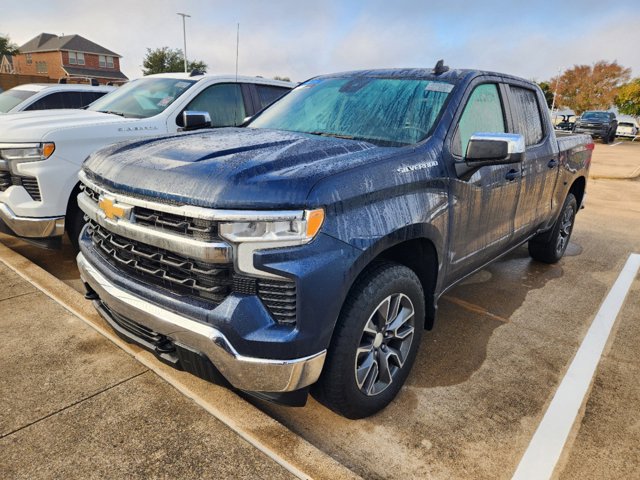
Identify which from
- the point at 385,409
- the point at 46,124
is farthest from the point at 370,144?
the point at 46,124

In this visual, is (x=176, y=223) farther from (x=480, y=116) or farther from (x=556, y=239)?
(x=556, y=239)

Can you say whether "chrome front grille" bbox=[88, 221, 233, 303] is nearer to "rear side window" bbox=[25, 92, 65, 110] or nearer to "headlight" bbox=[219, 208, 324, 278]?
"headlight" bbox=[219, 208, 324, 278]

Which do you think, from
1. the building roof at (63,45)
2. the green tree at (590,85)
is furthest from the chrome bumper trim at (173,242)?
the building roof at (63,45)

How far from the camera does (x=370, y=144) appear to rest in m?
2.64

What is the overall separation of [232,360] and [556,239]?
425 centimetres

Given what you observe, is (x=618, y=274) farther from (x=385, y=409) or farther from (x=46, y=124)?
(x=46, y=124)

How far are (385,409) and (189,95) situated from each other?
4.06 metres

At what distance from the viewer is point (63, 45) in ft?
192

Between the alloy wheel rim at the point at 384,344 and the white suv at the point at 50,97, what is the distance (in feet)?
23.3

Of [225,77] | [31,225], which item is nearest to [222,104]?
[225,77]

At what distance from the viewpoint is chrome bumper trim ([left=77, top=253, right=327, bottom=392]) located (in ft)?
6.34

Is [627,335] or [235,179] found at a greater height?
[235,179]

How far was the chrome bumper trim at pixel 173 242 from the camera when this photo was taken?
1897mm

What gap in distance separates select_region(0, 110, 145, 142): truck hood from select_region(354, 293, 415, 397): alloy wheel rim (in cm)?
324
